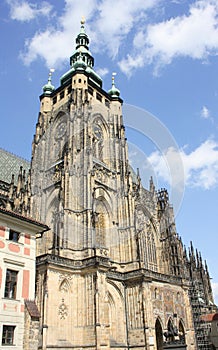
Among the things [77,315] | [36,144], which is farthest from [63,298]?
[36,144]

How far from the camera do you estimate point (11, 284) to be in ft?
57.6

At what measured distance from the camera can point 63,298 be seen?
88.9 ft

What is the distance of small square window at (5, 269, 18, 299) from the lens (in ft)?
56.7

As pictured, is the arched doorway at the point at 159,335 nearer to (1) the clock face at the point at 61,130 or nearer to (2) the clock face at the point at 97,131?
(2) the clock face at the point at 97,131

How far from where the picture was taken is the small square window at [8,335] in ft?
53.5

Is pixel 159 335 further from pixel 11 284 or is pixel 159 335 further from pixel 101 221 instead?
pixel 11 284

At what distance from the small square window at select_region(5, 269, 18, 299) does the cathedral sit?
505 cm

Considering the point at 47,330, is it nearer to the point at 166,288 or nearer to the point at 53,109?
the point at 166,288

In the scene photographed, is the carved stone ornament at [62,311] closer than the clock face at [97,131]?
Yes

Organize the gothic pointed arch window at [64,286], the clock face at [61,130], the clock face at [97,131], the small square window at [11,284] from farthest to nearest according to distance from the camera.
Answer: the clock face at [97,131], the clock face at [61,130], the gothic pointed arch window at [64,286], the small square window at [11,284]

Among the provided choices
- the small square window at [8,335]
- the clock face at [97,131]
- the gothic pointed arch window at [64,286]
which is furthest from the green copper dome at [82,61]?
the small square window at [8,335]

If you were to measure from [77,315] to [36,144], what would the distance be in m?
20.6

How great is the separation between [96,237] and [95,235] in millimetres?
1442

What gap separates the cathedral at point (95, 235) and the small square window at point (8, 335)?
191 inches
